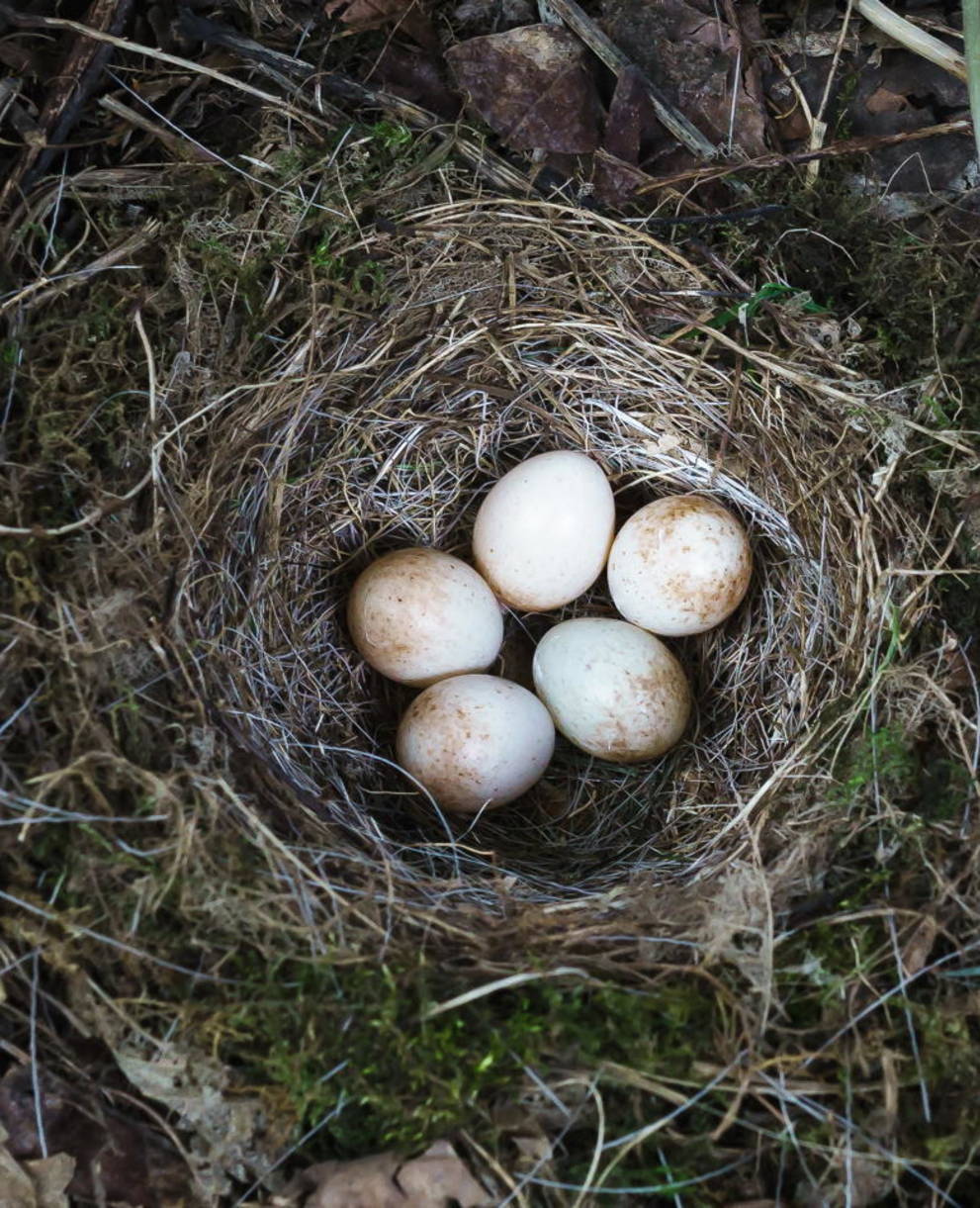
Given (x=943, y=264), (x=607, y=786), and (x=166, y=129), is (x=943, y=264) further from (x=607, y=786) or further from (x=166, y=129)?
(x=166, y=129)

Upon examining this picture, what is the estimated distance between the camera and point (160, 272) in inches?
77.9

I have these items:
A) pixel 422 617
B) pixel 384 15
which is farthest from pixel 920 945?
pixel 384 15

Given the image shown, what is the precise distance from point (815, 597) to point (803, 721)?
0.24 meters

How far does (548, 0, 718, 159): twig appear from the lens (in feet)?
6.78

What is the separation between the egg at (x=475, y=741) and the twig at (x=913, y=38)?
55.3 inches

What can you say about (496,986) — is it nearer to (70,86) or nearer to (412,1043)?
(412,1043)

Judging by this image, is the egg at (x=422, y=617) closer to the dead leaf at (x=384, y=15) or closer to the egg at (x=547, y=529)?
the egg at (x=547, y=529)

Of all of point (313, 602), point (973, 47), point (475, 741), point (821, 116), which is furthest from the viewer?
point (313, 602)

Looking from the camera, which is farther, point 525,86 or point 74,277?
point 525,86

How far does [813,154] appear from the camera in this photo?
2043mm

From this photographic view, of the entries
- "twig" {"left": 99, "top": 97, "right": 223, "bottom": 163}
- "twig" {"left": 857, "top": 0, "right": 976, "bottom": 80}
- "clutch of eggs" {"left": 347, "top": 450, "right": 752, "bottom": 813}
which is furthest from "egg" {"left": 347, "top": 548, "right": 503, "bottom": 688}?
"twig" {"left": 857, "top": 0, "right": 976, "bottom": 80}

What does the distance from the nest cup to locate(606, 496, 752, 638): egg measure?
0.35 feet

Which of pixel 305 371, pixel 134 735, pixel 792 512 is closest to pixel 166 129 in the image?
pixel 305 371

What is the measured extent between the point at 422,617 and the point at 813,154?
3.70ft
